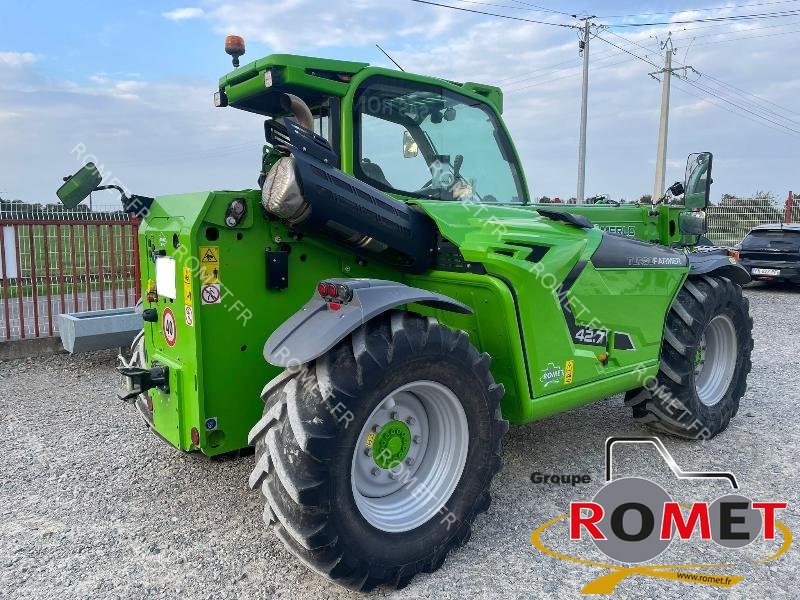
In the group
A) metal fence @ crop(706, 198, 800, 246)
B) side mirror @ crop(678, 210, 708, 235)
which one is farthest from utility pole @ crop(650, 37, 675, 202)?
side mirror @ crop(678, 210, 708, 235)

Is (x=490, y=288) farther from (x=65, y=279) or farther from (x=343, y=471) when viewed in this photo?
(x=65, y=279)

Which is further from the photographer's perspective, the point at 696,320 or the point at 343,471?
the point at 696,320

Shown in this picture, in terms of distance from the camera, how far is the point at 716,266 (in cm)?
465

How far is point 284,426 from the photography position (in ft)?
8.32

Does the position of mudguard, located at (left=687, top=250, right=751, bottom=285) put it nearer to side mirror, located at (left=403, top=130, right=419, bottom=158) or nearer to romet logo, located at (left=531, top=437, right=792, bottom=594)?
romet logo, located at (left=531, top=437, right=792, bottom=594)

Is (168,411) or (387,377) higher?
(387,377)

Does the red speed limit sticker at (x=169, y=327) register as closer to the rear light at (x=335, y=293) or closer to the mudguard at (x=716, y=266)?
the rear light at (x=335, y=293)

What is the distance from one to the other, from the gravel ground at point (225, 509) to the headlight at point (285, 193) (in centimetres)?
165

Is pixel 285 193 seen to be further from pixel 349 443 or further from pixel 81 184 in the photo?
pixel 81 184

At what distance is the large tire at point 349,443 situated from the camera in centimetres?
246

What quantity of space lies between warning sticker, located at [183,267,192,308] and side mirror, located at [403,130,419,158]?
1.49 metres

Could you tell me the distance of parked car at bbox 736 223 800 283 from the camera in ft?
43.8

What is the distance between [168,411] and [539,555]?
203 centimetres

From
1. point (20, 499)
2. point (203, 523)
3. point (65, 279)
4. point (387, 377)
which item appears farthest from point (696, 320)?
point (65, 279)
